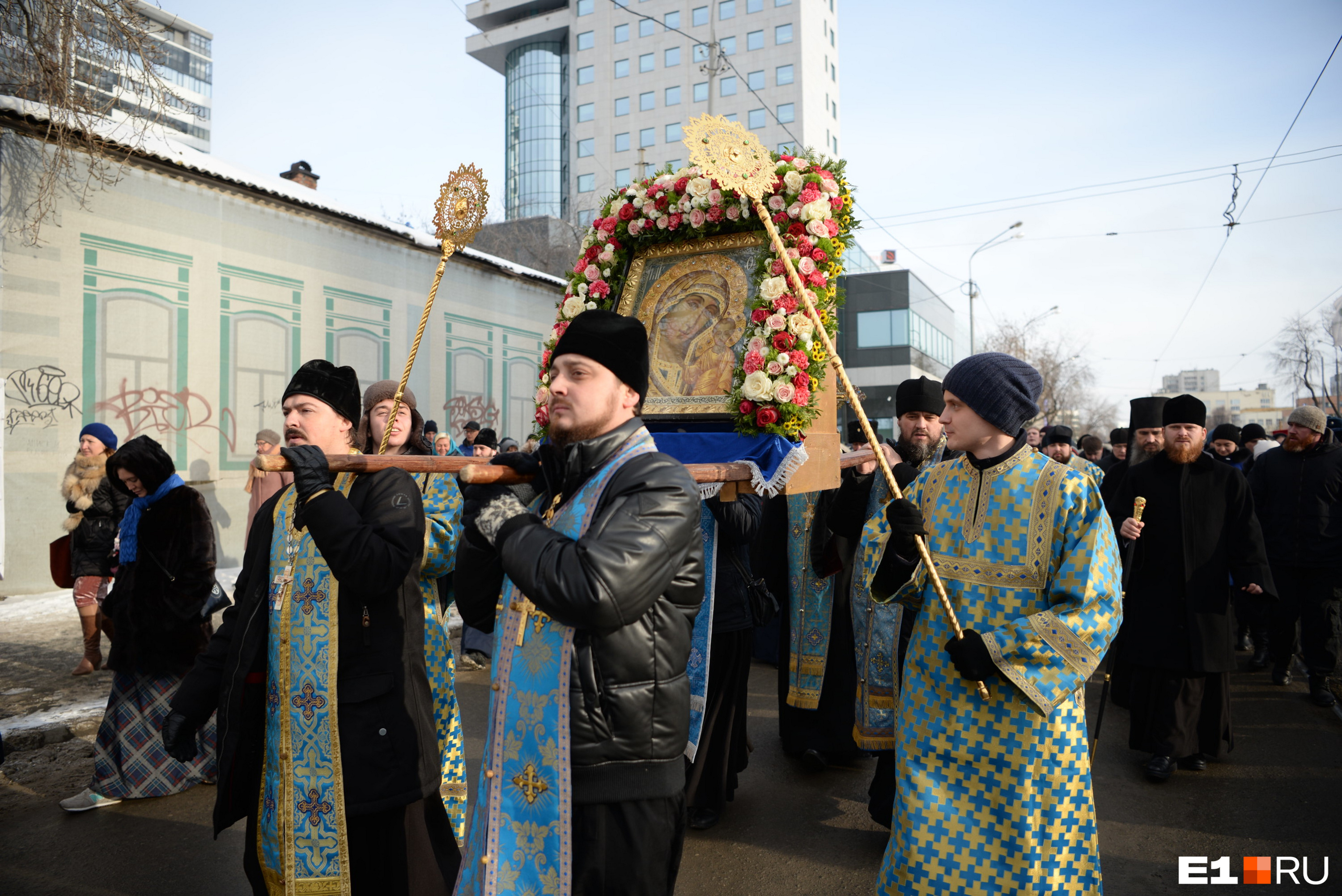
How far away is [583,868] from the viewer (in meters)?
2.04

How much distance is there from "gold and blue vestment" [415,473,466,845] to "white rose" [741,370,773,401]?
5.00ft

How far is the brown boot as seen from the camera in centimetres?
688

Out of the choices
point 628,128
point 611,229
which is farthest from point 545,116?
point 611,229

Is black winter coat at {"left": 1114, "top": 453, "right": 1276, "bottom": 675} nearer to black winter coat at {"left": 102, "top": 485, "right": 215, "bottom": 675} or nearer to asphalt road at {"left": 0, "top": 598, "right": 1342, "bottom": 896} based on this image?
asphalt road at {"left": 0, "top": 598, "right": 1342, "bottom": 896}

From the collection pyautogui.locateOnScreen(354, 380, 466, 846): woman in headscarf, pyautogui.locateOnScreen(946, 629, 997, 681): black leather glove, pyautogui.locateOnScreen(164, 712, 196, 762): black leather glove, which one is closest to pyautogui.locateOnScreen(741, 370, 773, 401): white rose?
pyautogui.locateOnScreen(354, 380, 466, 846): woman in headscarf

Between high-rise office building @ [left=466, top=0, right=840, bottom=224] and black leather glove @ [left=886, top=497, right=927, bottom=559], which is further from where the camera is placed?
high-rise office building @ [left=466, top=0, right=840, bottom=224]

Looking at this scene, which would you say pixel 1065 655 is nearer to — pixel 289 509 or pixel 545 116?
pixel 289 509

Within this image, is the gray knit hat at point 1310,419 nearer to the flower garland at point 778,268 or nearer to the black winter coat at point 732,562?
the flower garland at point 778,268

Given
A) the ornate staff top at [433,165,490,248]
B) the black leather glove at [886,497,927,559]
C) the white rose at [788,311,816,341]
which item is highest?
the ornate staff top at [433,165,490,248]

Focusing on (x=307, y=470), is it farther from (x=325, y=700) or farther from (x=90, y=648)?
(x=90, y=648)

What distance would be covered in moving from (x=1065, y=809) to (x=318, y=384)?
292 centimetres

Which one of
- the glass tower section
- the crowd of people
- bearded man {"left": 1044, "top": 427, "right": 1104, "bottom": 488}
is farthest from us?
the glass tower section

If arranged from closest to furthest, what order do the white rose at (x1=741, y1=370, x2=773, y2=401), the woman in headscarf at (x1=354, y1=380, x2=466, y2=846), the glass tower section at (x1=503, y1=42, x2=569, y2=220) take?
1. the woman in headscarf at (x1=354, y1=380, x2=466, y2=846)
2. the white rose at (x1=741, y1=370, x2=773, y2=401)
3. the glass tower section at (x1=503, y1=42, x2=569, y2=220)

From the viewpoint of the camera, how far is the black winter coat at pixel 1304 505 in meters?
6.82
